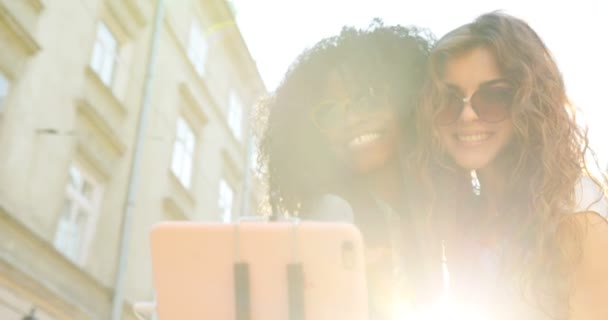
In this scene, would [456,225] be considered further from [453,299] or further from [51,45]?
[51,45]

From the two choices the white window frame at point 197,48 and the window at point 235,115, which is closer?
the white window frame at point 197,48

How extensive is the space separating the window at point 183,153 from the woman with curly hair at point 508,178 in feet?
32.1

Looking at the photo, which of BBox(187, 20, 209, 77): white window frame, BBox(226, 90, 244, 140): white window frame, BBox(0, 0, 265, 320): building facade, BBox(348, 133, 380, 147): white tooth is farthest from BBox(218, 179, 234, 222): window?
BBox(348, 133, 380, 147): white tooth

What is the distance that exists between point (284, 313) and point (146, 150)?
942cm

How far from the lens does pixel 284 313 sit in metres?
1.50

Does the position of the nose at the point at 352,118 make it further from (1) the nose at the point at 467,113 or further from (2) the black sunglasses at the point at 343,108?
(1) the nose at the point at 467,113

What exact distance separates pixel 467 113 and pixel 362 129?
0.99 ft

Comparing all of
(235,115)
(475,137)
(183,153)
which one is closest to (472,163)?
(475,137)

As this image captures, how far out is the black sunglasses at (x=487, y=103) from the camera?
180cm

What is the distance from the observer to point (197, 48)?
44.6 feet

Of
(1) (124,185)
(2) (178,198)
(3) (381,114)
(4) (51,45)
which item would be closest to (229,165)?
(2) (178,198)

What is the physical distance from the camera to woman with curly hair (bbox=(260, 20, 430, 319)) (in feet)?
6.57

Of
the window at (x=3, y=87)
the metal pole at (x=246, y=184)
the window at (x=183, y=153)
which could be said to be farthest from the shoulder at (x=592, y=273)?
the metal pole at (x=246, y=184)

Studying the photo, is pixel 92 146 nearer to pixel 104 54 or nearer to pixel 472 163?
pixel 104 54
